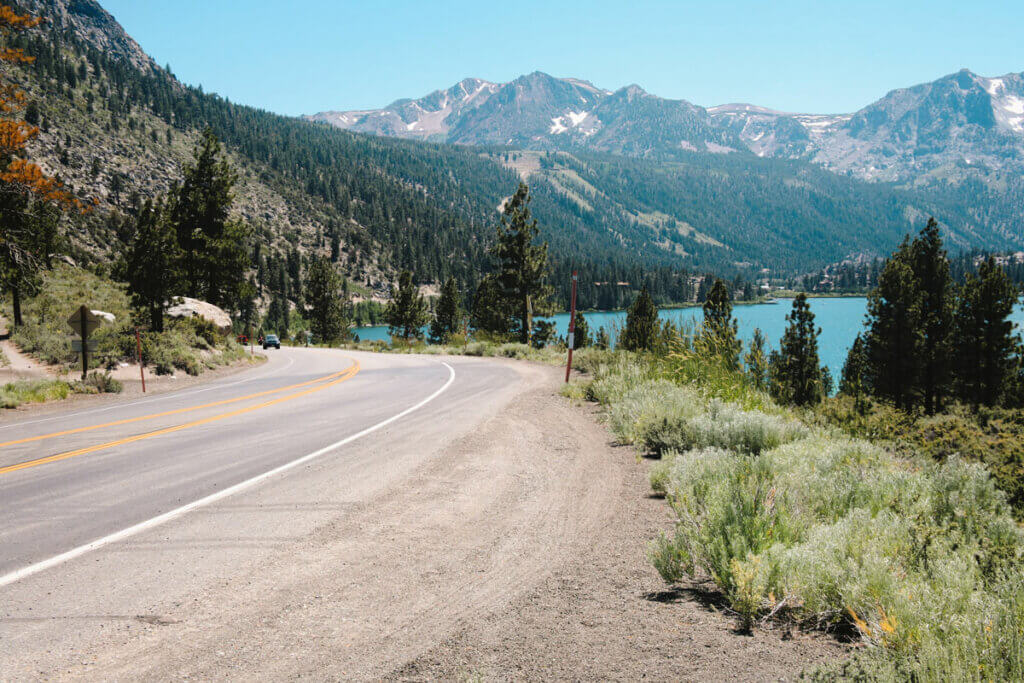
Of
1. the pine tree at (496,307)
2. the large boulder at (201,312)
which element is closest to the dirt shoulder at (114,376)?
the large boulder at (201,312)

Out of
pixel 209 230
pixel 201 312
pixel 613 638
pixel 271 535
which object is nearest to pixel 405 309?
pixel 209 230

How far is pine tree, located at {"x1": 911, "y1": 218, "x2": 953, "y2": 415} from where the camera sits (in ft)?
134

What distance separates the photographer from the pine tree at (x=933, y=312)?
40.9 meters

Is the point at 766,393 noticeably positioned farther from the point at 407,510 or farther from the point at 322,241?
the point at 322,241

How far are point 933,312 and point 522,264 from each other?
30.6 meters

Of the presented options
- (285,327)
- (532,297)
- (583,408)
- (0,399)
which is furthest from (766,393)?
(285,327)

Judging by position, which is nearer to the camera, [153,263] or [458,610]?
[458,610]

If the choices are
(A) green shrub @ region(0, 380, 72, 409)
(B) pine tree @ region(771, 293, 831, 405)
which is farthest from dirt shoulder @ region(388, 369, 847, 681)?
(B) pine tree @ region(771, 293, 831, 405)

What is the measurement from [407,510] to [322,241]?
18780cm

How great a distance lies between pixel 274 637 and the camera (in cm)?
331

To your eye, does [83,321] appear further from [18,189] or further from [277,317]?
[277,317]

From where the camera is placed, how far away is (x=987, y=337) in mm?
40688

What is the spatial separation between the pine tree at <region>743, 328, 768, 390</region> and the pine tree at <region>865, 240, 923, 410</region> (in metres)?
36.5

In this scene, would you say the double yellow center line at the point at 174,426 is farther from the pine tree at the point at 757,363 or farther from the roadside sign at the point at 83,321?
the pine tree at the point at 757,363
